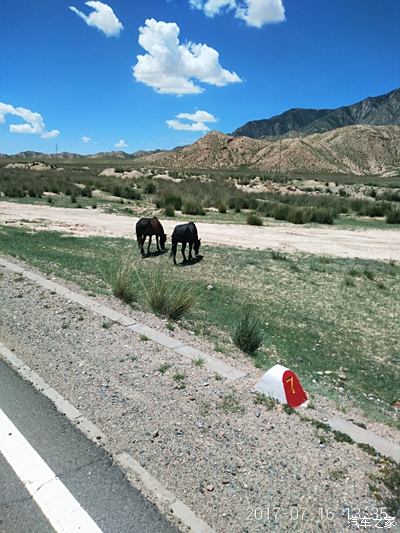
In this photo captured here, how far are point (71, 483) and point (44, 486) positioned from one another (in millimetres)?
195

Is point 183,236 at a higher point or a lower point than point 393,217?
higher

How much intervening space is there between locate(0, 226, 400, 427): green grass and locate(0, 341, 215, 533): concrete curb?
105 inches

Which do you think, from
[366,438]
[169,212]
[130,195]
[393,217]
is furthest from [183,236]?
[130,195]

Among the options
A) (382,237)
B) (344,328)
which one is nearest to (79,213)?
(382,237)

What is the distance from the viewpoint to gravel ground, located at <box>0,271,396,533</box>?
3316mm

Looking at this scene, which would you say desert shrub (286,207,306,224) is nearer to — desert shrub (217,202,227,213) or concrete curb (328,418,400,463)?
desert shrub (217,202,227,213)

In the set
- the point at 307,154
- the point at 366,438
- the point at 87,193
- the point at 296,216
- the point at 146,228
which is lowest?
the point at 296,216

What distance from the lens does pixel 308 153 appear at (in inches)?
4803

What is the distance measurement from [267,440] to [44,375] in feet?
9.01

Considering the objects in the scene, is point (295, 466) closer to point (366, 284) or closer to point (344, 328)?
point (344, 328)

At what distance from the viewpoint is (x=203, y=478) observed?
11.8 ft

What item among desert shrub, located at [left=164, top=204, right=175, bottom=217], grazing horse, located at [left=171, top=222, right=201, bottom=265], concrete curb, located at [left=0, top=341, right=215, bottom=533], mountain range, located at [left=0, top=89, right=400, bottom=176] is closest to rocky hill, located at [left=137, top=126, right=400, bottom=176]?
mountain range, located at [left=0, top=89, right=400, bottom=176]

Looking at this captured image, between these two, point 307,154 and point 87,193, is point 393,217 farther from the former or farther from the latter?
point 307,154

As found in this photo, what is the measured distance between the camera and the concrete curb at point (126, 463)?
3.18 metres
